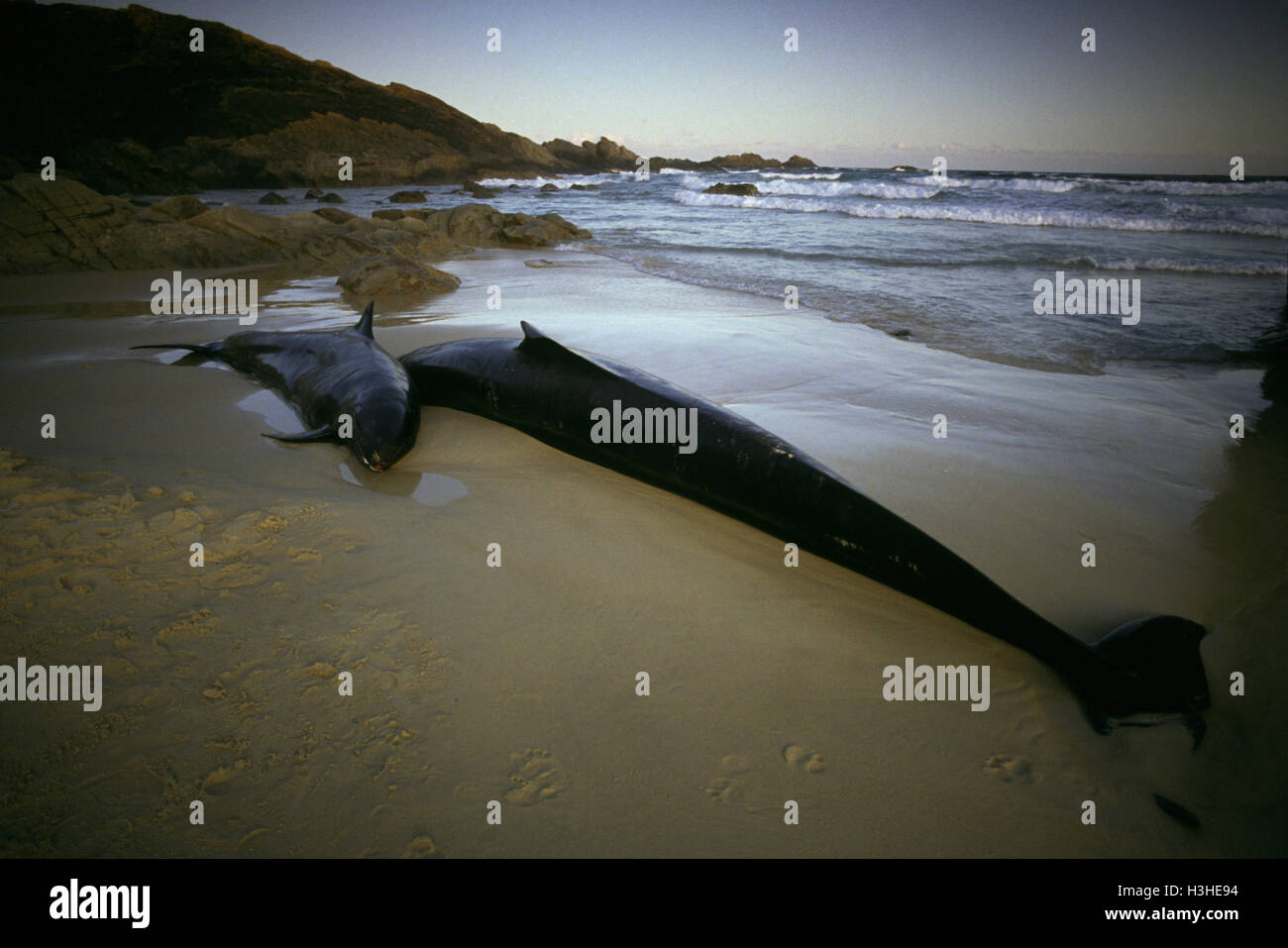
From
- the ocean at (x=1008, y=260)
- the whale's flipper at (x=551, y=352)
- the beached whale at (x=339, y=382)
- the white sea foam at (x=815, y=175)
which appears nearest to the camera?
the whale's flipper at (x=551, y=352)

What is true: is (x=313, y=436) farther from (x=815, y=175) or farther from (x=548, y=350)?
(x=815, y=175)

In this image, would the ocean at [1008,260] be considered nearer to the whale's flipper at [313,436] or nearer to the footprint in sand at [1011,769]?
the footprint in sand at [1011,769]

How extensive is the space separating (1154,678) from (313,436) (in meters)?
4.28

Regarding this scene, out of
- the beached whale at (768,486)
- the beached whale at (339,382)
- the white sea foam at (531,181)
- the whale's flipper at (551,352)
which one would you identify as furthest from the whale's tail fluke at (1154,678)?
the white sea foam at (531,181)

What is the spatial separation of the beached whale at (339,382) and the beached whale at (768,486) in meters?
0.41

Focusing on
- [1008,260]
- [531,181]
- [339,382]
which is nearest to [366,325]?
[339,382]

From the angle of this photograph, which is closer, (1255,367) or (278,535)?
(278,535)

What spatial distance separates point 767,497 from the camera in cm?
280

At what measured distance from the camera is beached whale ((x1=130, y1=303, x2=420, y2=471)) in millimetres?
3666

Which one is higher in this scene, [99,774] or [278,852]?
[99,774]

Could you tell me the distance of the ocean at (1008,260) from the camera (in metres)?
6.89

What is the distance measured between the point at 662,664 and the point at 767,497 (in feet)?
3.31
